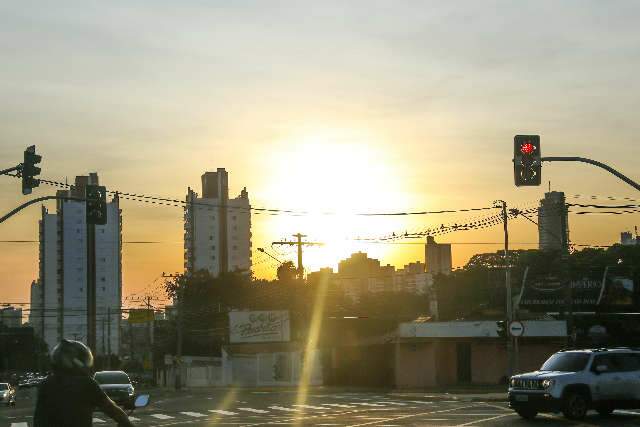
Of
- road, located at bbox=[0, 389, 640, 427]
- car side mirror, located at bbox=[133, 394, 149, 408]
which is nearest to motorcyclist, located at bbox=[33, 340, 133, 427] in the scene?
car side mirror, located at bbox=[133, 394, 149, 408]

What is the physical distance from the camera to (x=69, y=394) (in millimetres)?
7375

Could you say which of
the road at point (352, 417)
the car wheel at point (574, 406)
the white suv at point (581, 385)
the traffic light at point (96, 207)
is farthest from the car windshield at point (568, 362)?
the traffic light at point (96, 207)

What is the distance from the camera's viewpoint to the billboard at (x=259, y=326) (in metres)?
86.9

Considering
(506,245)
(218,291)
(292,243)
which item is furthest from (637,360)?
(218,291)

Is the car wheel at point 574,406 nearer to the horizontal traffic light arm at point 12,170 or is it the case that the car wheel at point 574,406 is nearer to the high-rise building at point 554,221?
the horizontal traffic light arm at point 12,170

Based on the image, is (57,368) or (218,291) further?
(218,291)

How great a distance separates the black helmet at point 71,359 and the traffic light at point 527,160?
19.1 meters

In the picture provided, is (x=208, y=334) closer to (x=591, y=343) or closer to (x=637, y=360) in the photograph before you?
(x=591, y=343)

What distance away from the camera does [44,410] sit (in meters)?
7.37

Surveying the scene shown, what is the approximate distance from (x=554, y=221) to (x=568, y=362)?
72.6 meters

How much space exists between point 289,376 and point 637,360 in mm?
55025

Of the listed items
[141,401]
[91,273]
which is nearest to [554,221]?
[91,273]

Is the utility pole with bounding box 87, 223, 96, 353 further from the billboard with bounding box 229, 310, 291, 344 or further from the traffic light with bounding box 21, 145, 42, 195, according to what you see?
the billboard with bounding box 229, 310, 291, 344

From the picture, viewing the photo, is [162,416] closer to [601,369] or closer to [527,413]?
[527,413]
